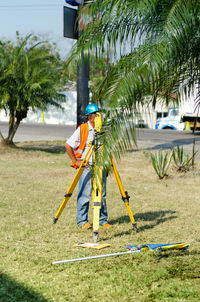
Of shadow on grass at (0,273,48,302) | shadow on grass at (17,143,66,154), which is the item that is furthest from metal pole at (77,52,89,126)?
shadow on grass at (17,143,66,154)

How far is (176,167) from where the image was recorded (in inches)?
521

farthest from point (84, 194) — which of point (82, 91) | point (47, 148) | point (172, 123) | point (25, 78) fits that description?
point (172, 123)

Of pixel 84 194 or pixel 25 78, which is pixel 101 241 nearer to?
pixel 84 194

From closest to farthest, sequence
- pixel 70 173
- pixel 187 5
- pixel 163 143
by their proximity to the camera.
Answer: pixel 187 5
pixel 70 173
pixel 163 143

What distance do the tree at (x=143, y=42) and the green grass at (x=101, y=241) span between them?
4.89 feet

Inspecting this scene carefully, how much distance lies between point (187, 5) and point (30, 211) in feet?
16.2

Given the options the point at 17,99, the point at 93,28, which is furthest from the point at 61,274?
the point at 17,99

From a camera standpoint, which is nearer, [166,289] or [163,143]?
[166,289]

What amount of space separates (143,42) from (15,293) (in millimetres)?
2918

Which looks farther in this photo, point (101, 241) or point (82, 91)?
point (82, 91)

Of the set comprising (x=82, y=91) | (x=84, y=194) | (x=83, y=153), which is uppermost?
(x=82, y=91)

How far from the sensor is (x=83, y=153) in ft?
22.8

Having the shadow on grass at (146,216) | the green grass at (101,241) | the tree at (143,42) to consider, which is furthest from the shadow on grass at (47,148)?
the tree at (143,42)

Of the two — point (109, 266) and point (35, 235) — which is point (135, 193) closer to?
point (35, 235)
